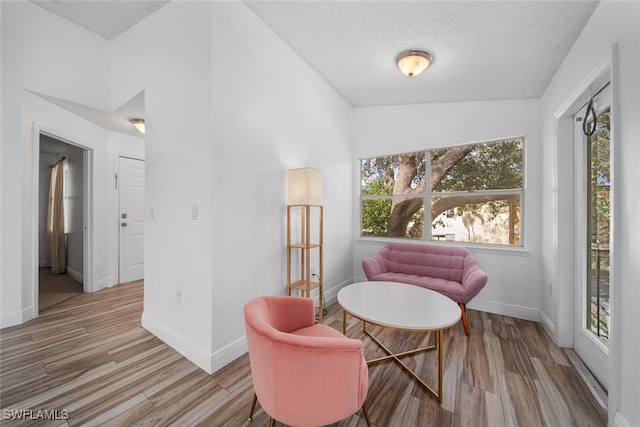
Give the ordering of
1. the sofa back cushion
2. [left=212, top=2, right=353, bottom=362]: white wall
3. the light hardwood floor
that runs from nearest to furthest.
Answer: the light hardwood floor → [left=212, top=2, right=353, bottom=362]: white wall → the sofa back cushion

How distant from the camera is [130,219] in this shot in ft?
13.4

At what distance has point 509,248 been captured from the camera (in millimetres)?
2992

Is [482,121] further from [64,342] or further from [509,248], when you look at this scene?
[64,342]

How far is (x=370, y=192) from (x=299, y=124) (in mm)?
1700

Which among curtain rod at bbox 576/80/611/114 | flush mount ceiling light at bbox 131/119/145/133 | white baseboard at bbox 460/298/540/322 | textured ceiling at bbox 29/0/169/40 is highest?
textured ceiling at bbox 29/0/169/40

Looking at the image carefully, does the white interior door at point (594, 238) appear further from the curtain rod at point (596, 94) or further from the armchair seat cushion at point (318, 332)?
the armchair seat cushion at point (318, 332)

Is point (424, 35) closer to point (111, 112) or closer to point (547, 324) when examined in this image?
point (547, 324)

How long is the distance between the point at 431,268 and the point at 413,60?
2.28 meters

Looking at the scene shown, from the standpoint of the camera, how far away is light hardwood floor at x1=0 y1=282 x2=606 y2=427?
1.48m

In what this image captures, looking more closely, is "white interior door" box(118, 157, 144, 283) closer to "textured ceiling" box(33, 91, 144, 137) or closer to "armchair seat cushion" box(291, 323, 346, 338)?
"textured ceiling" box(33, 91, 144, 137)

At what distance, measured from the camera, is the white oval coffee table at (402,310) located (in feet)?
5.27

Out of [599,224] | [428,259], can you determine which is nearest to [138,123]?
[428,259]

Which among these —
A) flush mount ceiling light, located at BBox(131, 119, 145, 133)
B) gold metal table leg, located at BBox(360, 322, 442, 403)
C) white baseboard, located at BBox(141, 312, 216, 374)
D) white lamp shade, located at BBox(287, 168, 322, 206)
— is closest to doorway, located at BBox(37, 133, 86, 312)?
flush mount ceiling light, located at BBox(131, 119, 145, 133)

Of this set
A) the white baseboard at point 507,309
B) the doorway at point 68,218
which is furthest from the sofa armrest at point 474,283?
the doorway at point 68,218
